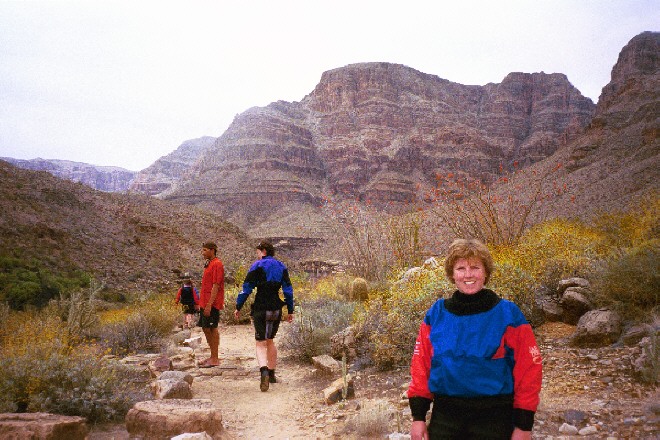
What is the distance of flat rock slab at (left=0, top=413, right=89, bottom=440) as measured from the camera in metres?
2.95

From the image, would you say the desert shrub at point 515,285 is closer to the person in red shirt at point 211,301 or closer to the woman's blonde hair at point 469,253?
the woman's blonde hair at point 469,253

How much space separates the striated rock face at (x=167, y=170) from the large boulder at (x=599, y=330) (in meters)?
133

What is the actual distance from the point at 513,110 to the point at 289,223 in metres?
88.4

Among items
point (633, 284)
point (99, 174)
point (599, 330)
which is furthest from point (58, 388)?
point (99, 174)

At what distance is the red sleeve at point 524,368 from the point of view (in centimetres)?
199

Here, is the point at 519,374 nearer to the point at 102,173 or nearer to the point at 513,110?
the point at 513,110

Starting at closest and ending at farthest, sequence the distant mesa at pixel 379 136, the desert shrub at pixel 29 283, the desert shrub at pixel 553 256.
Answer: the desert shrub at pixel 553 256 < the desert shrub at pixel 29 283 < the distant mesa at pixel 379 136

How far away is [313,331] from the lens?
7.23 meters

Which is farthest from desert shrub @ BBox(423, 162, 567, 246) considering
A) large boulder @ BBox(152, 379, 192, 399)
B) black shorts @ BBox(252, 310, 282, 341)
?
large boulder @ BBox(152, 379, 192, 399)

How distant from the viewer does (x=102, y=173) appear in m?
169

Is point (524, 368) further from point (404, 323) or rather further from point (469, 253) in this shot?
point (404, 323)

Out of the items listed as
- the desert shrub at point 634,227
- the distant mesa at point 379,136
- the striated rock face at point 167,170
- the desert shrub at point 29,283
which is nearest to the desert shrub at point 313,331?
the desert shrub at point 634,227

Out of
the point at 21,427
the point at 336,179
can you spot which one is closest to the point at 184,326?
the point at 21,427

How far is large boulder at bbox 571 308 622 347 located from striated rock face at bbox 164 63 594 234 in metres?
81.9
